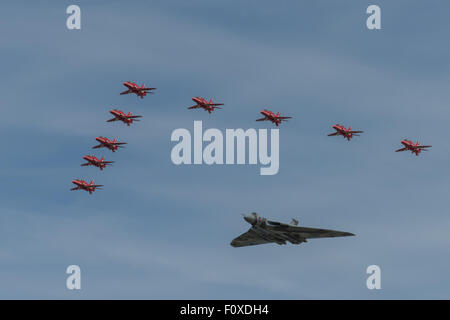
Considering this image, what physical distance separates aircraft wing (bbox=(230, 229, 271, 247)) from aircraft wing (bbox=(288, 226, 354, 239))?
489 inches

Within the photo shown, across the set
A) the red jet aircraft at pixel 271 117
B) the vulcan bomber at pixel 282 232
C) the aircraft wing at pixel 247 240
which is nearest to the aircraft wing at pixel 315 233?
the vulcan bomber at pixel 282 232

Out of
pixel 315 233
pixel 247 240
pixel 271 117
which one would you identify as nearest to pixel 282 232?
pixel 315 233

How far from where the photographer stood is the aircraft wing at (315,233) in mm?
149000

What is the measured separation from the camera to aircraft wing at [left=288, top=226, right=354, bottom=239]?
14900 centimetres

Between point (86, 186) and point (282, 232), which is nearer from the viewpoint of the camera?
point (282, 232)

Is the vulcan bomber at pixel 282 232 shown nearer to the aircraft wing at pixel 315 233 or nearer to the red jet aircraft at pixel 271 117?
the aircraft wing at pixel 315 233

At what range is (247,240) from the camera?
16762cm

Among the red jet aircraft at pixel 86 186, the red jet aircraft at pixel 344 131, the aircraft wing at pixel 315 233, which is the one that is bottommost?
the aircraft wing at pixel 315 233

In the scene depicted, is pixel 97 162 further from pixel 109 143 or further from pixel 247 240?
pixel 247 240

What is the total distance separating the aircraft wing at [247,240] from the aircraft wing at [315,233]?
12.4 m

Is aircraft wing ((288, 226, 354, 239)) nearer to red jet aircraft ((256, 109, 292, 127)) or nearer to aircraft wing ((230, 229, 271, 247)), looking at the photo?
aircraft wing ((230, 229, 271, 247))

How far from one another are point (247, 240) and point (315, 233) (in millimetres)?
20683
